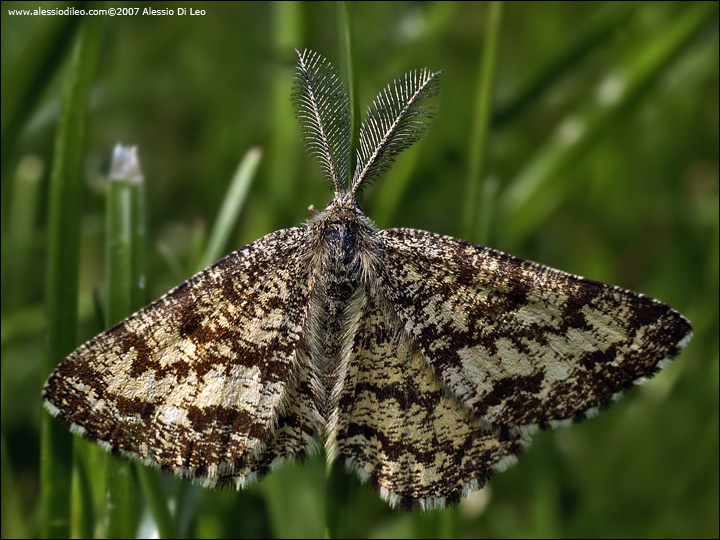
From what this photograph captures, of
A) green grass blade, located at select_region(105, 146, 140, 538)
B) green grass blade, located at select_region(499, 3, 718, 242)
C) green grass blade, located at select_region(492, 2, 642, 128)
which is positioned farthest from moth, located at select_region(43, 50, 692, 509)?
green grass blade, located at select_region(492, 2, 642, 128)

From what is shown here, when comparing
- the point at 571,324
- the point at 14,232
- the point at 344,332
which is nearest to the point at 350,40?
the point at 344,332

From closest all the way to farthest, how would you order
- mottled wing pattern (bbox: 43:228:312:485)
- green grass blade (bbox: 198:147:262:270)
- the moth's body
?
mottled wing pattern (bbox: 43:228:312:485)
the moth's body
green grass blade (bbox: 198:147:262:270)

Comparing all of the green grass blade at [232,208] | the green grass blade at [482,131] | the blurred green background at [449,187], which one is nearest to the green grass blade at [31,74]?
the blurred green background at [449,187]

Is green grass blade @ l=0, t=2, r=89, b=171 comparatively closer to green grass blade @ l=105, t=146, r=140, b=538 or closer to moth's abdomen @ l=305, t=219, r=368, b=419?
green grass blade @ l=105, t=146, r=140, b=538

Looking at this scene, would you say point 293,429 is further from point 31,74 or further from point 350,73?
point 31,74

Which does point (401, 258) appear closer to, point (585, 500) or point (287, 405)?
point (287, 405)
